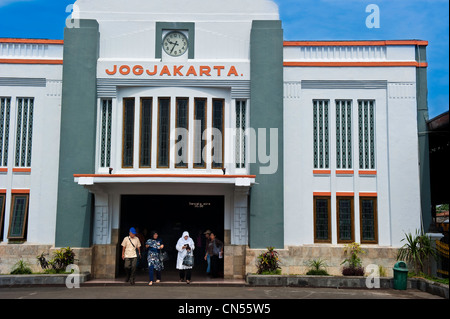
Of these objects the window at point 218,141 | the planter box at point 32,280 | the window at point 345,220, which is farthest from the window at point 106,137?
the window at point 345,220

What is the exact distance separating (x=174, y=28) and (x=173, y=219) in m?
8.73

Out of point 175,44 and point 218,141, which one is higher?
point 175,44

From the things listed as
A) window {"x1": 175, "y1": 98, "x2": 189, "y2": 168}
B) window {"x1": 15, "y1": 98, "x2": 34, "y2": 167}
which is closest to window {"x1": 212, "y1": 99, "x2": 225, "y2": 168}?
window {"x1": 175, "y1": 98, "x2": 189, "y2": 168}

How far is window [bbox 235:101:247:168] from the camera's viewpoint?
18562mm

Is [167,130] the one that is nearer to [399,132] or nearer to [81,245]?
[81,245]

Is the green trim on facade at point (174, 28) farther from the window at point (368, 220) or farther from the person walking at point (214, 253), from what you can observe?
the window at point (368, 220)

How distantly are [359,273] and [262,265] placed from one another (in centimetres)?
349

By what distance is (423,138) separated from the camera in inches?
733

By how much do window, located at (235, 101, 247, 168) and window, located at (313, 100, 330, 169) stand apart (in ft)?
9.01

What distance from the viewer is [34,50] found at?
19.1 meters

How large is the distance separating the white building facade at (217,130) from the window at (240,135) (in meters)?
0.05

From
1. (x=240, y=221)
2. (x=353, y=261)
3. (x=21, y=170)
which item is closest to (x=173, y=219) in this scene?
(x=240, y=221)

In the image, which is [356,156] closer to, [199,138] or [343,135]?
[343,135]

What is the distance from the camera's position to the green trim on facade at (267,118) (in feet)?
58.4
